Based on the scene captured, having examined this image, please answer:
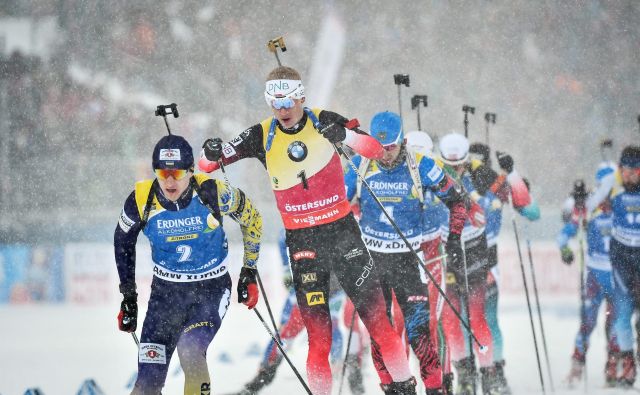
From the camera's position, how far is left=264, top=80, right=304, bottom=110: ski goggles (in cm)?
538

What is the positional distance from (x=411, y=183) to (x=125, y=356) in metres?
5.44

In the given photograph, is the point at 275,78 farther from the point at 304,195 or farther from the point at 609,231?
the point at 609,231

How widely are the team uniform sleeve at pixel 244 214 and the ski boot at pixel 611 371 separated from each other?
4215mm

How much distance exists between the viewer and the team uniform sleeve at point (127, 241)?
5008 millimetres

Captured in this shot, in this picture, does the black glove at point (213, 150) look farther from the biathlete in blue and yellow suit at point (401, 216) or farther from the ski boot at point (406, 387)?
the ski boot at point (406, 387)

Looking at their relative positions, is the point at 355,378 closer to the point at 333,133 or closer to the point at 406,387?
the point at 406,387

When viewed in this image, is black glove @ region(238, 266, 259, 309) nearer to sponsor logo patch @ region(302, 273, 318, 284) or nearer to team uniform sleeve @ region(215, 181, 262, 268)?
team uniform sleeve @ region(215, 181, 262, 268)

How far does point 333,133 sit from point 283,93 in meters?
0.42

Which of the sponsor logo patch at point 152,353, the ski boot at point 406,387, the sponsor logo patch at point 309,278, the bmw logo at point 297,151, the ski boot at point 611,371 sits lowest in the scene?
the ski boot at point 611,371

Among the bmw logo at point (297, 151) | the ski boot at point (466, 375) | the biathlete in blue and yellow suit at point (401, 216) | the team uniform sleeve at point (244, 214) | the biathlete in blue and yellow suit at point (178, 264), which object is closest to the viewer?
the biathlete in blue and yellow suit at point (178, 264)

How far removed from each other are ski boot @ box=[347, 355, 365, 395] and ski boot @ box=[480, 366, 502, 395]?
3.50ft

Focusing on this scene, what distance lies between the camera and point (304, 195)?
555 cm

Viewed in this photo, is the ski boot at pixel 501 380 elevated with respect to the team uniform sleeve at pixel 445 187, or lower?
lower

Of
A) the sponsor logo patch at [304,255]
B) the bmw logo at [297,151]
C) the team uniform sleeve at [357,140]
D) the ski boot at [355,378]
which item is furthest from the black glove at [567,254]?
the bmw logo at [297,151]
